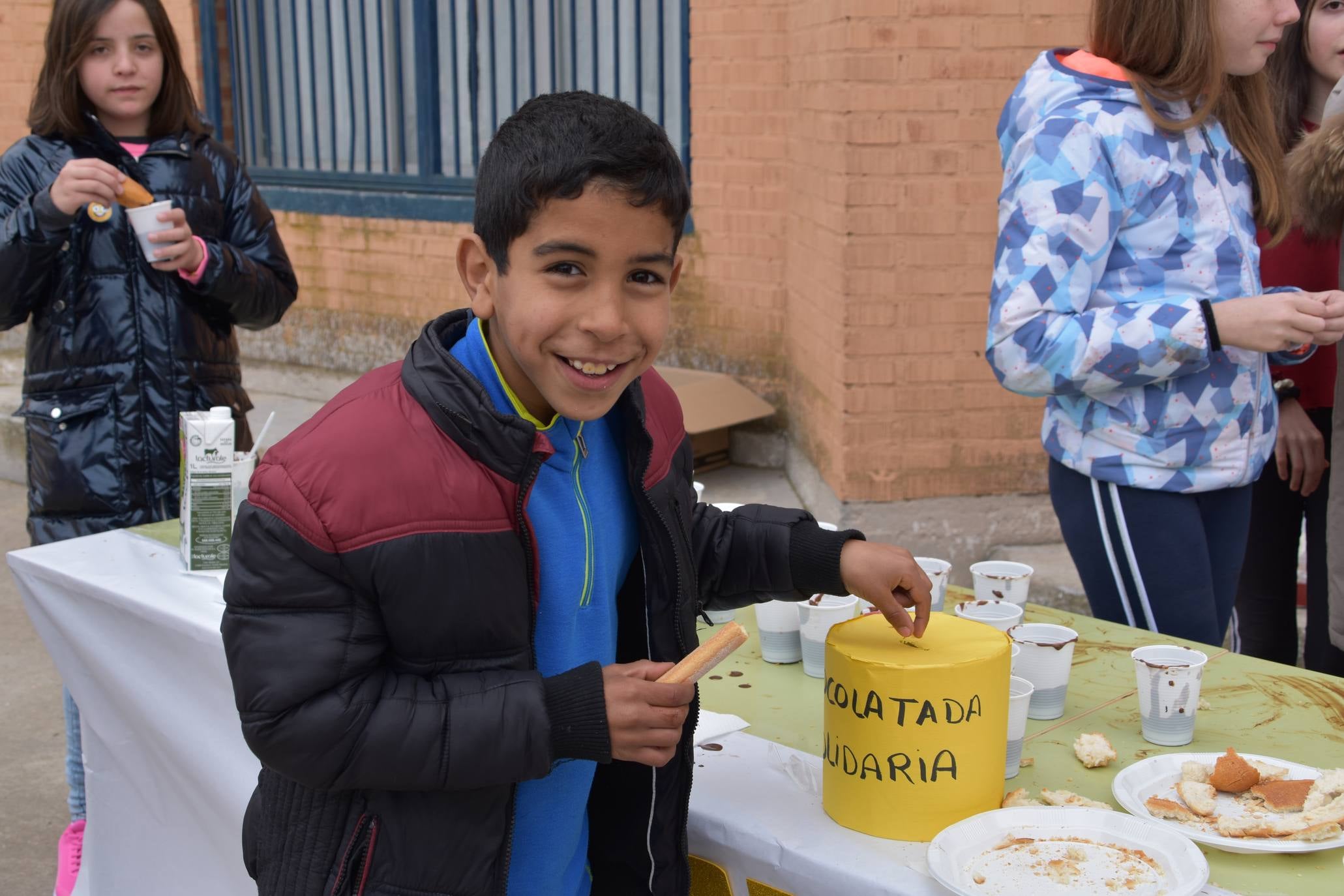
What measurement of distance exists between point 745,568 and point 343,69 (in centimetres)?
662

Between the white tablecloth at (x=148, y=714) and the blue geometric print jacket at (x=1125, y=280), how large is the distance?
37.2 inches

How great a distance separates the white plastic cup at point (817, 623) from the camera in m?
2.25

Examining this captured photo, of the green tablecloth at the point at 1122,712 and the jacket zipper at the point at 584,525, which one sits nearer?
the jacket zipper at the point at 584,525

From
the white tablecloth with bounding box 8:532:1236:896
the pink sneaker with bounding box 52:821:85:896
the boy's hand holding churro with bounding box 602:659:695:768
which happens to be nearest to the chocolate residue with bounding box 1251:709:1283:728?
the white tablecloth with bounding box 8:532:1236:896

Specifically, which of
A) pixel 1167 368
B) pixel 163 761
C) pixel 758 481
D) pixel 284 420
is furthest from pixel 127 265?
pixel 284 420

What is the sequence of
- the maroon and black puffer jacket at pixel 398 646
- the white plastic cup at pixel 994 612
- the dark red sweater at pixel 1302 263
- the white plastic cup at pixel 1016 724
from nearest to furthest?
1. the maroon and black puffer jacket at pixel 398 646
2. the white plastic cup at pixel 1016 724
3. the white plastic cup at pixel 994 612
4. the dark red sweater at pixel 1302 263

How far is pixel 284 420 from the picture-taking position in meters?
7.27

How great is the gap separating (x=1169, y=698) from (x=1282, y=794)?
0.24m

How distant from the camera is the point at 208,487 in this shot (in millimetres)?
2820

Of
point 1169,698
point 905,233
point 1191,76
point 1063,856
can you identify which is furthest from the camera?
point 905,233

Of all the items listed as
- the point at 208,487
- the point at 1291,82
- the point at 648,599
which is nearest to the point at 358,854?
the point at 648,599

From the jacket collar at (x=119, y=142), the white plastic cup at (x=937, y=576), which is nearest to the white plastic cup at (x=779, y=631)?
the white plastic cup at (x=937, y=576)

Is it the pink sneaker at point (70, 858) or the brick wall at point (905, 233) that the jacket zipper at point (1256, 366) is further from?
the pink sneaker at point (70, 858)

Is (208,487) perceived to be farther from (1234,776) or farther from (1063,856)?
(1234,776)
